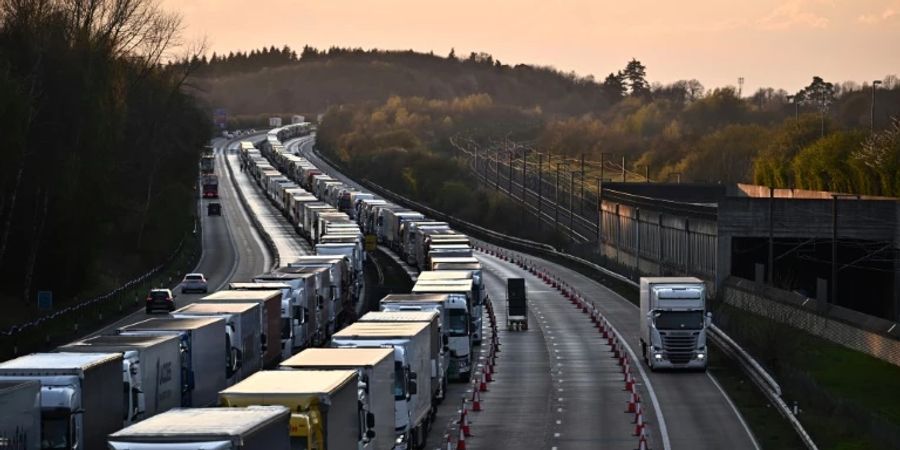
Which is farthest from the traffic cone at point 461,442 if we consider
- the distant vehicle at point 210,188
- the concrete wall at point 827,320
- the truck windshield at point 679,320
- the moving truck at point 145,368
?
the distant vehicle at point 210,188

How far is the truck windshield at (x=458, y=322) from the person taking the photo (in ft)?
181

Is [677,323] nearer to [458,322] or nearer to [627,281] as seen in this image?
[458,322]

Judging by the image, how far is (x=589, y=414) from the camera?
4731cm

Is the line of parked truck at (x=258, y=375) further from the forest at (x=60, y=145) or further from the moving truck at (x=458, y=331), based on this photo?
the forest at (x=60, y=145)

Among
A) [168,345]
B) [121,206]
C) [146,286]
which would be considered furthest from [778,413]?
[121,206]

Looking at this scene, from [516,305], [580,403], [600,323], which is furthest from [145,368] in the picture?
[600,323]

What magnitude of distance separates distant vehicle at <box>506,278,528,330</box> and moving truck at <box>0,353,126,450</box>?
A: 140 ft

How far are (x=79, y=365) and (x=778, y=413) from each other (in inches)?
919

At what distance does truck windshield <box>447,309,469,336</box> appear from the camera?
5522 centimetres

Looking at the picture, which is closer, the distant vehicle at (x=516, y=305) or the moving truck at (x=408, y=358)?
the moving truck at (x=408, y=358)

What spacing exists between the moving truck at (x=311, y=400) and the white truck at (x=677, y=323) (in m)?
28.2

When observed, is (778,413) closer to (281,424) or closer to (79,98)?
(281,424)

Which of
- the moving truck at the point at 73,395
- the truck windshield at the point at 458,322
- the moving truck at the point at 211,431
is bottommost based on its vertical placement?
the truck windshield at the point at 458,322

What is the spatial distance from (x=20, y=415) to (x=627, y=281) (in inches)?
2704
